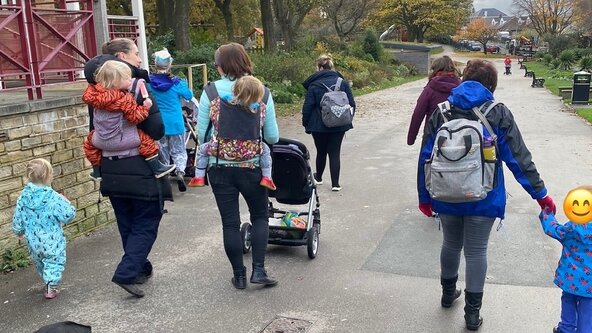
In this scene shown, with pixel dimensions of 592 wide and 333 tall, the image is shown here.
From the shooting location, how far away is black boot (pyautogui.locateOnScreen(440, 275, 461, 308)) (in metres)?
4.30

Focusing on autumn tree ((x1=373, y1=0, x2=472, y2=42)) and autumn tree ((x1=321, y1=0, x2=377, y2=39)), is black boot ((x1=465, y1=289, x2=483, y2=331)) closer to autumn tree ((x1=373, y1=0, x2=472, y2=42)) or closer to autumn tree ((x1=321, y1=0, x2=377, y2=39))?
autumn tree ((x1=321, y1=0, x2=377, y2=39))

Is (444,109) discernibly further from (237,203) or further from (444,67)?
(444,67)

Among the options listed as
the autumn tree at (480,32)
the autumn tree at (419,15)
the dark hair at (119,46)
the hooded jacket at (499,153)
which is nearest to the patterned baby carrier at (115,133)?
the dark hair at (119,46)

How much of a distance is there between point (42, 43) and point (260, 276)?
371cm

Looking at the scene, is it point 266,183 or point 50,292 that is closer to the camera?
point 266,183

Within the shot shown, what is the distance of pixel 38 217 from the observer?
4.58 meters

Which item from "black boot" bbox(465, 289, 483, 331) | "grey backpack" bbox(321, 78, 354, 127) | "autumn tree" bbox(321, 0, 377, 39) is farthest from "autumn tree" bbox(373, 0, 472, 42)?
"black boot" bbox(465, 289, 483, 331)

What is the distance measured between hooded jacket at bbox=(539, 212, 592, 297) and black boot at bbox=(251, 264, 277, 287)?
7.24ft

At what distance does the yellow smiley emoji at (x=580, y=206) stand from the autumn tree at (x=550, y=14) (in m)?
71.6

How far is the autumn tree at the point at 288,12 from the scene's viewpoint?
34.9 meters

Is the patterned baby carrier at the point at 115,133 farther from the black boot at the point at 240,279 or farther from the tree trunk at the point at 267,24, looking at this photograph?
the tree trunk at the point at 267,24

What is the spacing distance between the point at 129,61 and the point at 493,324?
140 inches

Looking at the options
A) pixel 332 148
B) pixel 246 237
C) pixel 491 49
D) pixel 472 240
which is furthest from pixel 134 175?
pixel 491 49

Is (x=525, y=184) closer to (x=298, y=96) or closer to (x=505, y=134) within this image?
(x=505, y=134)
